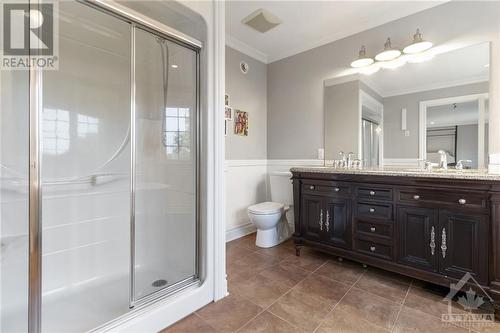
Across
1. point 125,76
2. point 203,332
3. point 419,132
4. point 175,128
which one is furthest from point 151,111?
point 419,132

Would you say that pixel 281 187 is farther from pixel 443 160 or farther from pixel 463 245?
pixel 463 245

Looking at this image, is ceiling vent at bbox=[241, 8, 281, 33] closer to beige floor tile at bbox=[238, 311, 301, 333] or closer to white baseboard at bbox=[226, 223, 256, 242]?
white baseboard at bbox=[226, 223, 256, 242]

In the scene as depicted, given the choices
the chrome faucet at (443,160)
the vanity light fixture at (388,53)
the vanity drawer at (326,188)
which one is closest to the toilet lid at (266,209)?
the vanity drawer at (326,188)

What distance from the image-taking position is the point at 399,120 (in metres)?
2.28

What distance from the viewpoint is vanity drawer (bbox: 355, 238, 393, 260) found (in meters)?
1.86

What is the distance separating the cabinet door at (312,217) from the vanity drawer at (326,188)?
61 millimetres

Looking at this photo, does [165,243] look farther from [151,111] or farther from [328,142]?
[328,142]

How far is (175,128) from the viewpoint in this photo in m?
2.09

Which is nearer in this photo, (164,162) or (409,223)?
(409,223)

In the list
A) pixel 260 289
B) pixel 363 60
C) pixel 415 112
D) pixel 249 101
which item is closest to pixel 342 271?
pixel 260 289

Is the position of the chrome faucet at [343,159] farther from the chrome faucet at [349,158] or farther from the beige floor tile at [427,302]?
the beige floor tile at [427,302]

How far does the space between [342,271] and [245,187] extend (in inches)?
58.0

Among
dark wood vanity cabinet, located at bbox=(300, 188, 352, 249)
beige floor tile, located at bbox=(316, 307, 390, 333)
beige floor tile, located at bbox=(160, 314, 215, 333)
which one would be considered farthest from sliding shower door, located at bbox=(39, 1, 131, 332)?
dark wood vanity cabinet, located at bbox=(300, 188, 352, 249)

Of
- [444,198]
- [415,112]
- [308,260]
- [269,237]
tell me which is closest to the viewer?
[444,198]
